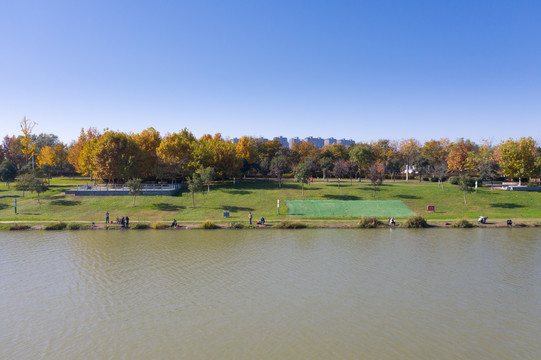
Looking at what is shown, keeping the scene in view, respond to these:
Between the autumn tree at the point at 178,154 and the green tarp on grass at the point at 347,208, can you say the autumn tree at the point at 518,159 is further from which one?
the autumn tree at the point at 178,154

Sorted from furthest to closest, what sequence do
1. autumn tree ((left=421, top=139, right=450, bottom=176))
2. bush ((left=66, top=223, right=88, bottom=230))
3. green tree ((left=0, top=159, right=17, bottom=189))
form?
1. autumn tree ((left=421, top=139, right=450, bottom=176))
2. green tree ((left=0, top=159, right=17, bottom=189))
3. bush ((left=66, top=223, right=88, bottom=230))

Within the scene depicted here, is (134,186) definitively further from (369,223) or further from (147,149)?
(369,223)

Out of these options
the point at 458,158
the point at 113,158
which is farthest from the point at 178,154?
the point at 458,158

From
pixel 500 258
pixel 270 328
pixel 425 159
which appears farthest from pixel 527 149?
pixel 270 328

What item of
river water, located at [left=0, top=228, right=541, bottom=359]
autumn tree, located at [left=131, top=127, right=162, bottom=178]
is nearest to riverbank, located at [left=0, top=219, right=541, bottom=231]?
river water, located at [left=0, top=228, right=541, bottom=359]

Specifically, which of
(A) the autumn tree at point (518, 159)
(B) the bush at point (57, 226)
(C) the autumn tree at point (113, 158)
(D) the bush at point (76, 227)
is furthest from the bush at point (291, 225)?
(A) the autumn tree at point (518, 159)

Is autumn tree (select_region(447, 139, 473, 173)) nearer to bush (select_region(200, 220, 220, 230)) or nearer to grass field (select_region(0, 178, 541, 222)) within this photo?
grass field (select_region(0, 178, 541, 222))
